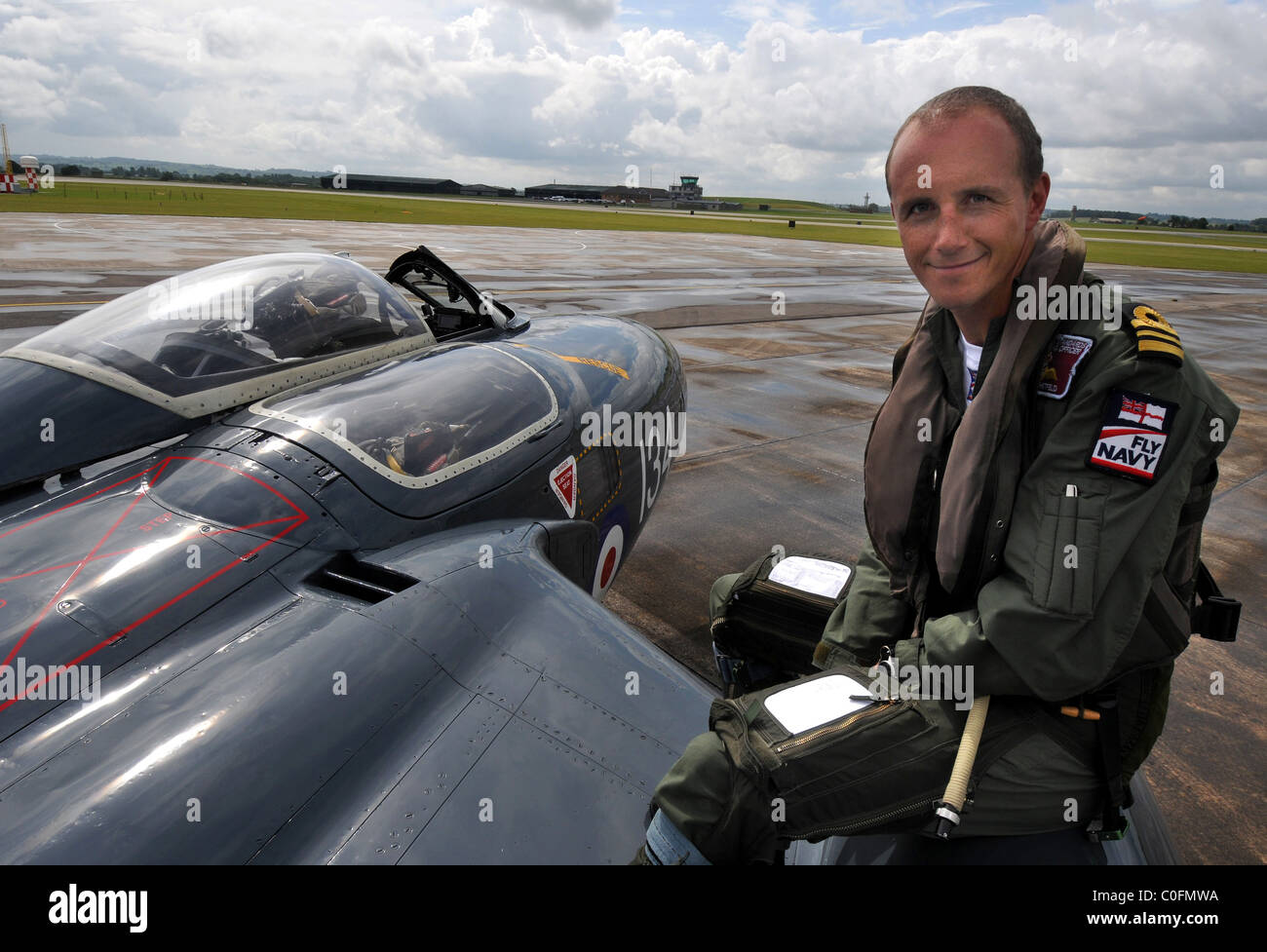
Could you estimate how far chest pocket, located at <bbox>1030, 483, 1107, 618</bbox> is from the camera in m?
1.64

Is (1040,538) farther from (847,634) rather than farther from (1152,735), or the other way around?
(847,634)

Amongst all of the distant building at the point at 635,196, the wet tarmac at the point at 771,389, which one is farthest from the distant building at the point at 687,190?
the wet tarmac at the point at 771,389

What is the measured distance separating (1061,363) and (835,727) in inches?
39.2

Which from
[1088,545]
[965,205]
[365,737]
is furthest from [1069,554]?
[365,737]

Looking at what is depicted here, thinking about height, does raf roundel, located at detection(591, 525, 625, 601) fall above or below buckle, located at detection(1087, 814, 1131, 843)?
below

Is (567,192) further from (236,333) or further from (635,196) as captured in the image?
(236,333)

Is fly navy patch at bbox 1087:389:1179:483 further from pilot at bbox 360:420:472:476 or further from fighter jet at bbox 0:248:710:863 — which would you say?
pilot at bbox 360:420:472:476

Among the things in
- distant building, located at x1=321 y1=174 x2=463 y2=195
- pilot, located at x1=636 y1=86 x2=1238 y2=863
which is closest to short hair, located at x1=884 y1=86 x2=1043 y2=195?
pilot, located at x1=636 y1=86 x2=1238 y2=863

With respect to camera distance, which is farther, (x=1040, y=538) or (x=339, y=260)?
(x=339, y=260)

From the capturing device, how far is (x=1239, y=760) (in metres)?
4.56

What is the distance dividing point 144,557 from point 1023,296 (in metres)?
3.12

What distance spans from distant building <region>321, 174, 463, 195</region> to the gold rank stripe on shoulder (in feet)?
490

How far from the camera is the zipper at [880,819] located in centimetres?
176
